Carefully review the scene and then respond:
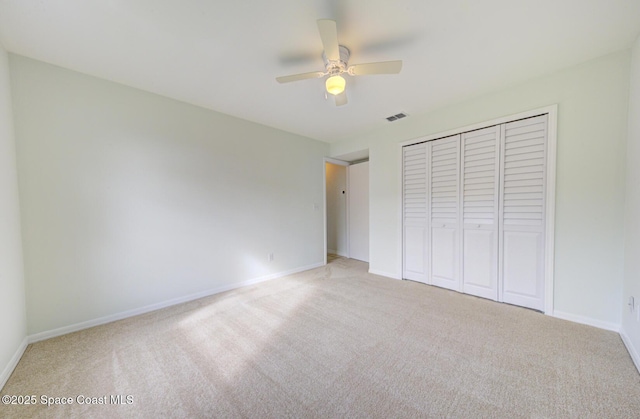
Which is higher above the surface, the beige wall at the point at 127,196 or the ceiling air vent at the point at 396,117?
the ceiling air vent at the point at 396,117

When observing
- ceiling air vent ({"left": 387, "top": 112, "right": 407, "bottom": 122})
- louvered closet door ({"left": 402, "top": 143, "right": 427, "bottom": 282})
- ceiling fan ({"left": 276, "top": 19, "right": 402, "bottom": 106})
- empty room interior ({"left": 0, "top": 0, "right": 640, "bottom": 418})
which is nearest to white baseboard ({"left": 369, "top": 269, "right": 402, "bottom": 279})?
louvered closet door ({"left": 402, "top": 143, "right": 427, "bottom": 282})

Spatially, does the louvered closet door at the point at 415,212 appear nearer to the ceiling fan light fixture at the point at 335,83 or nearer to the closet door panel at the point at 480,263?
the closet door panel at the point at 480,263

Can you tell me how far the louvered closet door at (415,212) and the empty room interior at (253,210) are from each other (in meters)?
0.04

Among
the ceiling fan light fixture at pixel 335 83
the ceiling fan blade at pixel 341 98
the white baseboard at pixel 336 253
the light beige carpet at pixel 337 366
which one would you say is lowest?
the white baseboard at pixel 336 253

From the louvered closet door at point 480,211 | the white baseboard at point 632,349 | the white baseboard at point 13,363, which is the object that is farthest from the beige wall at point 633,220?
the white baseboard at point 13,363

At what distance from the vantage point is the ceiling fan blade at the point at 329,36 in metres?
1.35

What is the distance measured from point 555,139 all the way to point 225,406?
356 centimetres

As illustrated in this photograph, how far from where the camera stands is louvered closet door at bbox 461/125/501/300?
2.65 meters

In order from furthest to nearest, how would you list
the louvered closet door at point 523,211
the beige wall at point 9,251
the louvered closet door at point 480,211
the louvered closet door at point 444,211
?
the louvered closet door at point 444,211 → the louvered closet door at point 480,211 → the louvered closet door at point 523,211 → the beige wall at point 9,251

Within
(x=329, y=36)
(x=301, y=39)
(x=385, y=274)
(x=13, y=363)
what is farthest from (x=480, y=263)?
(x=13, y=363)

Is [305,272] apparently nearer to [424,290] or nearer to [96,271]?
[424,290]

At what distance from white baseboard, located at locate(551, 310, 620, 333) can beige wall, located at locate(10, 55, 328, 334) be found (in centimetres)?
347

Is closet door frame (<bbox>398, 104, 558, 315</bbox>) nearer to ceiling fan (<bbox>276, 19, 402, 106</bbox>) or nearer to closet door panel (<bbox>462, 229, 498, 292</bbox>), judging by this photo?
closet door panel (<bbox>462, 229, 498, 292</bbox>)

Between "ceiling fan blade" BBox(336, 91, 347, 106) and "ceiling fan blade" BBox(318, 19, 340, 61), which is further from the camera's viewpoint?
"ceiling fan blade" BBox(336, 91, 347, 106)
